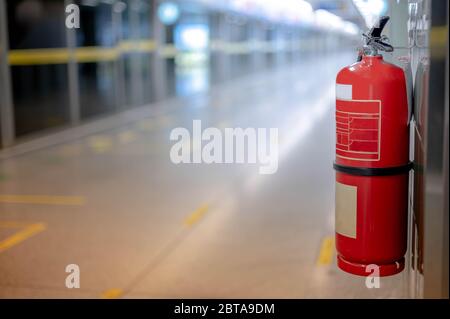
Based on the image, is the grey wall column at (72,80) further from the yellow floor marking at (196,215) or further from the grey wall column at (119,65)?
the yellow floor marking at (196,215)

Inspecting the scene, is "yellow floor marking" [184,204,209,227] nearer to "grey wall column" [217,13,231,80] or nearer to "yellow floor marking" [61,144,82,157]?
"yellow floor marking" [61,144,82,157]

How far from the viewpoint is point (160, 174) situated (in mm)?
8656

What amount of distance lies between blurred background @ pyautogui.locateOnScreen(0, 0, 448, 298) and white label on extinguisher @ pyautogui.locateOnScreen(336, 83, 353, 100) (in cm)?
27

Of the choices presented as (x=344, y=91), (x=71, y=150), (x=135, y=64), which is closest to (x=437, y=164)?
(x=344, y=91)

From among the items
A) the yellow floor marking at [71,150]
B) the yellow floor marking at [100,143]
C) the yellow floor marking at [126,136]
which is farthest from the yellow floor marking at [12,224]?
the yellow floor marking at [126,136]

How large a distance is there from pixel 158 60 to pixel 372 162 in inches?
623

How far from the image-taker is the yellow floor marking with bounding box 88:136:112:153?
1075 cm

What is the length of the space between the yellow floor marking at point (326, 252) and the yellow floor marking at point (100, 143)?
578cm

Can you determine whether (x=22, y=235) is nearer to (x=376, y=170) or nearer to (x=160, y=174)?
(x=160, y=174)

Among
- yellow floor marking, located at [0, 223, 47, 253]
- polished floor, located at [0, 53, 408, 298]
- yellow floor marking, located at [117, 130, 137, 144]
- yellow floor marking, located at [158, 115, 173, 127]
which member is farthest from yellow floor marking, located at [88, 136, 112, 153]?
yellow floor marking, located at [0, 223, 47, 253]

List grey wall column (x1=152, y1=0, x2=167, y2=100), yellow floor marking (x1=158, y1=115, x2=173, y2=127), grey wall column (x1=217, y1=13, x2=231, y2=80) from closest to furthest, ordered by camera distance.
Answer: yellow floor marking (x1=158, y1=115, x2=173, y2=127) → grey wall column (x1=152, y1=0, x2=167, y2=100) → grey wall column (x1=217, y1=13, x2=231, y2=80)

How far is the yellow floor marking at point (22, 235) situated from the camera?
561 cm

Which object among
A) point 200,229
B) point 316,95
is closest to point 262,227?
point 200,229
